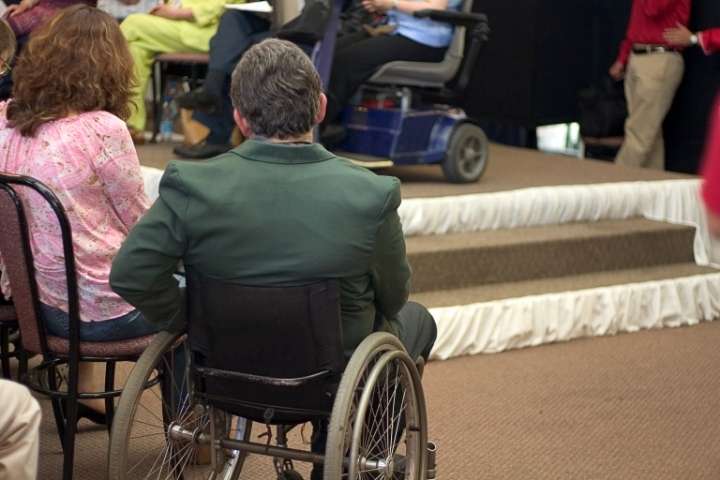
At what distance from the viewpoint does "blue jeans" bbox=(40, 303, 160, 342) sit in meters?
2.44

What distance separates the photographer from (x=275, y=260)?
2006 millimetres

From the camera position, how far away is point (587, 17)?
23.2 feet

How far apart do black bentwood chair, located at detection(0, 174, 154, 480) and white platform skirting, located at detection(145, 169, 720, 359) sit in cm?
157

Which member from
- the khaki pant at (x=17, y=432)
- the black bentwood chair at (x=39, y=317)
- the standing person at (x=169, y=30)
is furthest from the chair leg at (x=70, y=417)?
the standing person at (x=169, y=30)

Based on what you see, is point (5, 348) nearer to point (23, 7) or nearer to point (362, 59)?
point (362, 59)

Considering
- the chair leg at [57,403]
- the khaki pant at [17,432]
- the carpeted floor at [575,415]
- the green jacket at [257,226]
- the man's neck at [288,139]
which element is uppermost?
the man's neck at [288,139]

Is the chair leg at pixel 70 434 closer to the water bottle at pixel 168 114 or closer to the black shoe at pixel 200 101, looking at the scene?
the black shoe at pixel 200 101

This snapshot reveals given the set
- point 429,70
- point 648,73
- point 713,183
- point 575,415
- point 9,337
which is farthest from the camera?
point 648,73

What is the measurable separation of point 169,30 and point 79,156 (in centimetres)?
290

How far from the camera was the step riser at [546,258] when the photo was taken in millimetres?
4078

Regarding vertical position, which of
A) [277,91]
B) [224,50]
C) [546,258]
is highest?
[277,91]

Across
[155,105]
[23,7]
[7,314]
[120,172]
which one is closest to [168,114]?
[155,105]

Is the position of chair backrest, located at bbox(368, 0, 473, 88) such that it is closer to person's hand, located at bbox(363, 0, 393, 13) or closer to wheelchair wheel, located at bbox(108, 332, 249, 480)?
person's hand, located at bbox(363, 0, 393, 13)

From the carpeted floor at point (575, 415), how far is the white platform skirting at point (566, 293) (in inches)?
2.5
